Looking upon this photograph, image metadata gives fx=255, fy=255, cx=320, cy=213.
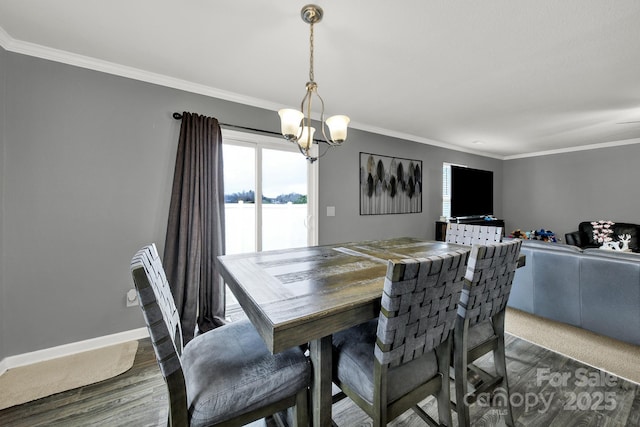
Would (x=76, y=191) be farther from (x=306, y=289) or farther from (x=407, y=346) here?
(x=407, y=346)

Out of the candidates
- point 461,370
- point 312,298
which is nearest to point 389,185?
point 461,370

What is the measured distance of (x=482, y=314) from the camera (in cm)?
133

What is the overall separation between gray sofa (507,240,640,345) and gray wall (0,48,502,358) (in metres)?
3.65

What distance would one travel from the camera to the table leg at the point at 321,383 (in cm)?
106

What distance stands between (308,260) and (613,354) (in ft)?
8.47

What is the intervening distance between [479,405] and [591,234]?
16.7 ft

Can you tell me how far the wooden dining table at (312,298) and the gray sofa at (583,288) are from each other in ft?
6.01

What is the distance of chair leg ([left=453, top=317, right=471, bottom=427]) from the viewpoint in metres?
1.24

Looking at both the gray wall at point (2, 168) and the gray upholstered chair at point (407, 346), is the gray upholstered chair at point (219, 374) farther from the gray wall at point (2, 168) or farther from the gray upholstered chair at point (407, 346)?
the gray wall at point (2, 168)

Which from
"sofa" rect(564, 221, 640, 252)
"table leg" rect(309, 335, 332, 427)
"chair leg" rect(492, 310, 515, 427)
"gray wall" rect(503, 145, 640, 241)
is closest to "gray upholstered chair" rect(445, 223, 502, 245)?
"chair leg" rect(492, 310, 515, 427)

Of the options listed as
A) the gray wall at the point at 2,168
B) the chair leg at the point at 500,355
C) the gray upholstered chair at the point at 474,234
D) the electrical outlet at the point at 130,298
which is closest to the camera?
the chair leg at the point at 500,355

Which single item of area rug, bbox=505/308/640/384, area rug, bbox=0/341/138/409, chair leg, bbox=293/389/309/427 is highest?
chair leg, bbox=293/389/309/427

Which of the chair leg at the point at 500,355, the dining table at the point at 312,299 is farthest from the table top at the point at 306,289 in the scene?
the chair leg at the point at 500,355

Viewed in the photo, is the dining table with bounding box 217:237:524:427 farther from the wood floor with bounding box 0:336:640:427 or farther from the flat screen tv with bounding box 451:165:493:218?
the flat screen tv with bounding box 451:165:493:218
